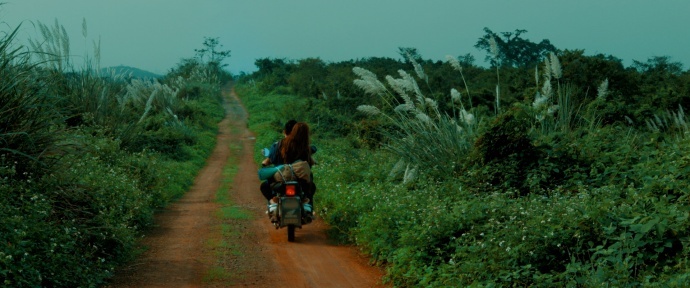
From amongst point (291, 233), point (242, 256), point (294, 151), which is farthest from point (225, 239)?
point (294, 151)

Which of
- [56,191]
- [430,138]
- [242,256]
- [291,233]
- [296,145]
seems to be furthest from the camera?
[430,138]

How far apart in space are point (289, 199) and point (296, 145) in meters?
0.82

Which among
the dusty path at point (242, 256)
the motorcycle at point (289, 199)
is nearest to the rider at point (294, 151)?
the motorcycle at point (289, 199)

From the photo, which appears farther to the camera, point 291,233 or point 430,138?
point 430,138

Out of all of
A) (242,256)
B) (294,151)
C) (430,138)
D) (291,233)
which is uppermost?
(430,138)

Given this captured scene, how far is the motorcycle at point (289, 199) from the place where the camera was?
980cm

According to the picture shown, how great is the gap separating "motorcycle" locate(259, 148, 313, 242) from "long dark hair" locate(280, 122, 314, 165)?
182 mm

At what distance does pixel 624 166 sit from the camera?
30.8 ft

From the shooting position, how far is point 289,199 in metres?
9.89

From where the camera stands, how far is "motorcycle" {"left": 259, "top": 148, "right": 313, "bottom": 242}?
9.80m

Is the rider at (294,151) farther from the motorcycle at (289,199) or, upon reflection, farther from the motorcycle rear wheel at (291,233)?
the motorcycle rear wheel at (291,233)

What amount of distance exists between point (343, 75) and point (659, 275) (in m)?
39.2

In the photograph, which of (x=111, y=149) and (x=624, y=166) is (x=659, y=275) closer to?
(x=624, y=166)

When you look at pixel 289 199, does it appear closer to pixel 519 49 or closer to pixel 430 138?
pixel 430 138
